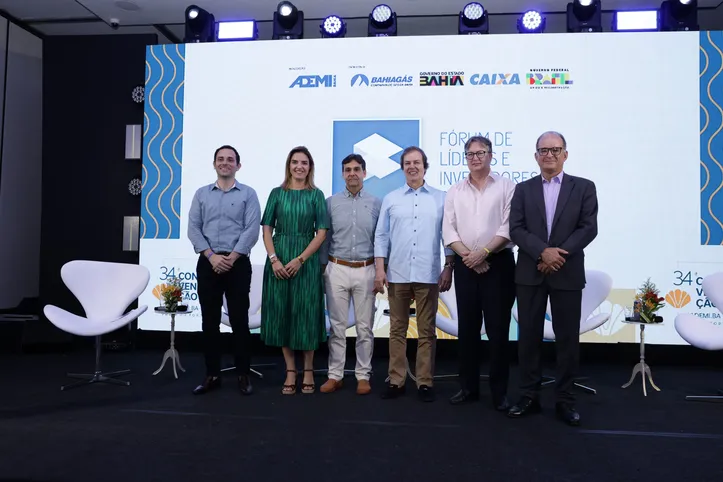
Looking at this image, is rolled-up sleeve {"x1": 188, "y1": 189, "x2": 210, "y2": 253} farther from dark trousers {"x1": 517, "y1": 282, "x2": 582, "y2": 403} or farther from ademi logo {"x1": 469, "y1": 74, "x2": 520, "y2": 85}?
ademi logo {"x1": 469, "y1": 74, "x2": 520, "y2": 85}

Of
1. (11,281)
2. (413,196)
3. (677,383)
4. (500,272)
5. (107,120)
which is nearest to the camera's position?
(500,272)

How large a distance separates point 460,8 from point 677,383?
4.19m

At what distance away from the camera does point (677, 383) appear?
4125mm

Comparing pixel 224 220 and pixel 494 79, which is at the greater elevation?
pixel 494 79

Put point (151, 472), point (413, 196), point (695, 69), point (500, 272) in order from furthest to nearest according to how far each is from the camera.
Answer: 1. point (695, 69)
2. point (413, 196)
3. point (500, 272)
4. point (151, 472)

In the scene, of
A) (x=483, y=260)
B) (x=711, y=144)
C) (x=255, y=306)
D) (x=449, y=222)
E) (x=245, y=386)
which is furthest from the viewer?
(x=711, y=144)

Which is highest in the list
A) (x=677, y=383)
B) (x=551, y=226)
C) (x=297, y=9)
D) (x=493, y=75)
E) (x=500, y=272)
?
(x=297, y=9)

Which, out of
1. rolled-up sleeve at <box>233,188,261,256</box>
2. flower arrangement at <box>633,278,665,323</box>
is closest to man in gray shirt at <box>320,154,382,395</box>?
rolled-up sleeve at <box>233,188,261,256</box>

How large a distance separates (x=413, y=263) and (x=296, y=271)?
0.74 metres

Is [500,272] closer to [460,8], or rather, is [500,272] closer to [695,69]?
[695,69]

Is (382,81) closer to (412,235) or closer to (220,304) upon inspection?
(412,235)

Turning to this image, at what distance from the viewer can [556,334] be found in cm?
294

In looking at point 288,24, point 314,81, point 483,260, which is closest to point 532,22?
point 314,81

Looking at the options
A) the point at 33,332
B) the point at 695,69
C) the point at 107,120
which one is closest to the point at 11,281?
the point at 33,332
